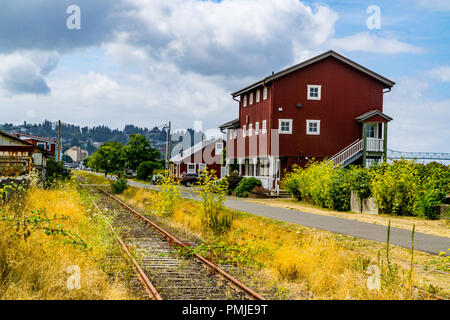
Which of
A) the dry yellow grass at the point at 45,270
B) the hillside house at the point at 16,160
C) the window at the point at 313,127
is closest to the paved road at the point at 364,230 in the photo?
the dry yellow grass at the point at 45,270

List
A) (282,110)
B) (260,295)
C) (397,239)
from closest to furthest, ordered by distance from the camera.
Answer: (260,295)
(397,239)
(282,110)

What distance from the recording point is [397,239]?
1294 cm

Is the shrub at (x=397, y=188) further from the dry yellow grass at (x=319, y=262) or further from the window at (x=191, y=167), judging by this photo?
the window at (x=191, y=167)

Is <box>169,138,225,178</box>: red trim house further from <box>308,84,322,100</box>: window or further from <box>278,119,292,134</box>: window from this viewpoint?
<box>308,84,322,100</box>: window

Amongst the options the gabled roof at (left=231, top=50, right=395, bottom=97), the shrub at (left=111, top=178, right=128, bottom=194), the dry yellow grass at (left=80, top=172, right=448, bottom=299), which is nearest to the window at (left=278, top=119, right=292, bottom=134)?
the gabled roof at (left=231, top=50, right=395, bottom=97)

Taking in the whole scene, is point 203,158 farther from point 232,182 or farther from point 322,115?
point 322,115

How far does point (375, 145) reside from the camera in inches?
1406

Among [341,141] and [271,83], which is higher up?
[271,83]

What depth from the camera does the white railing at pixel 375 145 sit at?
35.5m

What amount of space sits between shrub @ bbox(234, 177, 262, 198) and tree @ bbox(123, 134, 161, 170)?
4289 cm

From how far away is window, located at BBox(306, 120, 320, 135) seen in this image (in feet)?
119
